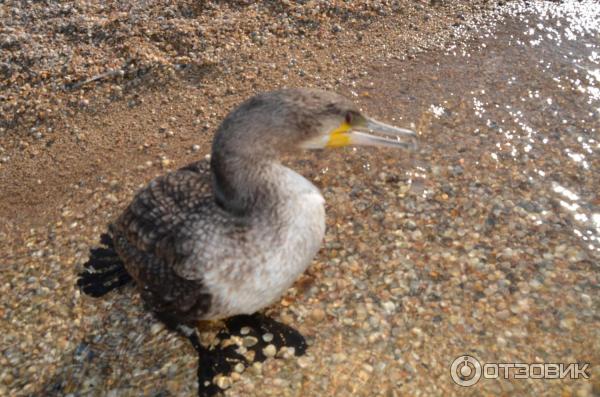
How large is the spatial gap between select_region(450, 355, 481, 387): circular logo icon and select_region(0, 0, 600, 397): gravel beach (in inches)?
1.7

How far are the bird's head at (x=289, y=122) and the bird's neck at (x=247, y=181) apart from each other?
2.6 inches

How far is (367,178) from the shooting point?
437 cm

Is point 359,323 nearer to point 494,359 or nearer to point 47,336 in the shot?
point 494,359

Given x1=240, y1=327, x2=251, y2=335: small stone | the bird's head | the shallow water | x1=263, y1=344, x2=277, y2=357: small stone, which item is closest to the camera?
the bird's head

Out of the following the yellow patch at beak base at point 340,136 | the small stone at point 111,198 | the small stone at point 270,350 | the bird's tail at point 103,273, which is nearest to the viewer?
the yellow patch at beak base at point 340,136

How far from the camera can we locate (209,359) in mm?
3385

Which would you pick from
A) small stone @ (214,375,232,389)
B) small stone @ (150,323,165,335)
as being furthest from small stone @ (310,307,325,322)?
small stone @ (150,323,165,335)

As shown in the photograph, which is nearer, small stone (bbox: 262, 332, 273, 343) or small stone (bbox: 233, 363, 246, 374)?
small stone (bbox: 233, 363, 246, 374)

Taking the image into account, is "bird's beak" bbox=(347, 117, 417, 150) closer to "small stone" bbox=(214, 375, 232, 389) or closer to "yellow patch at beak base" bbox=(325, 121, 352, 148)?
"yellow patch at beak base" bbox=(325, 121, 352, 148)

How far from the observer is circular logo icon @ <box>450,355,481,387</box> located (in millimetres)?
3189

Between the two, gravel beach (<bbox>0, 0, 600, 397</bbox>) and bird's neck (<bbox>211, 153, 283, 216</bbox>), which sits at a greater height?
bird's neck (<bbox>211, 153, 283, 216</bbox>)

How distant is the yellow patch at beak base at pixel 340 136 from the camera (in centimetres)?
313

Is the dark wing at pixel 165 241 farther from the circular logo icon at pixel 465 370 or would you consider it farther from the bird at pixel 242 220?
the circular logo icon at pixel 465 370

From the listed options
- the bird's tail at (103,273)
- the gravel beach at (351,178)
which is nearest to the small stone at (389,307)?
the gravel beach at (351,178)
